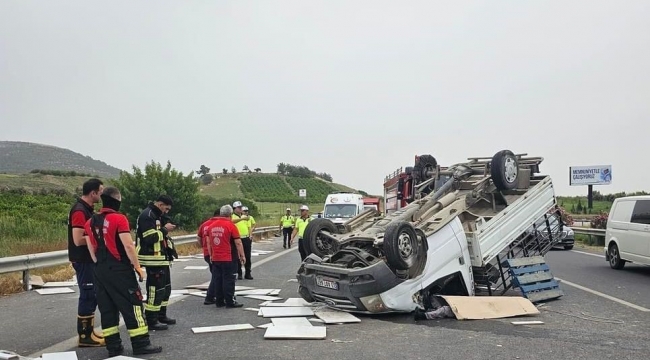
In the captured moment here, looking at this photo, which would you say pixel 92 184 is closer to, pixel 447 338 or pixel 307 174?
pixel 447 338

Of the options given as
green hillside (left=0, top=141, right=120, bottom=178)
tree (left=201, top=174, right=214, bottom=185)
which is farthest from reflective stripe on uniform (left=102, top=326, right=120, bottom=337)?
Result: green hillside (left=0, top=141, right=120, bottom=178)

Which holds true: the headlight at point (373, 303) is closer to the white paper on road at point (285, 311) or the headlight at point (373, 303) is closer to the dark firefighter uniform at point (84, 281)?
the white paper on road at point (285, 311)

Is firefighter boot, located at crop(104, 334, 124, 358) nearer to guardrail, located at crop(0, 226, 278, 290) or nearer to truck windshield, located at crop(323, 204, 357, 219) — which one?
guardrail, located at crop(0, 226, 278, 290)

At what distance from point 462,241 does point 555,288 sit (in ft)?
7.14

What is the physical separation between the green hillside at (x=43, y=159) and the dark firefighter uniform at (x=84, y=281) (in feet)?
386

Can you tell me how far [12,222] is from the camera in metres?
15.3

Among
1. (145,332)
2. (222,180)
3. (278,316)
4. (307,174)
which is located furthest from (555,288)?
(307,174)

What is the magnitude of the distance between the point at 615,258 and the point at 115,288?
1215cm

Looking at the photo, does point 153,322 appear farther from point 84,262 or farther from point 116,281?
point 116,281

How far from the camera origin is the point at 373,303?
7348 millimetres

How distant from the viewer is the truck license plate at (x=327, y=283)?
7604 millimetres

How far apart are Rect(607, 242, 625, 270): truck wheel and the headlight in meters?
8.64

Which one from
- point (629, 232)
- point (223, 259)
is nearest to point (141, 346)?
point (223, 259)

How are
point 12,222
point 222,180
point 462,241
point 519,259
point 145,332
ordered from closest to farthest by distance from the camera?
point 145,332
point 462,241
point 519,259
point 12,222
point 222,180
